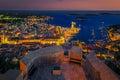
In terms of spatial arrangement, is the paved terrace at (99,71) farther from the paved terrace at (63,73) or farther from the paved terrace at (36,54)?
the paved terrace at (36,54)

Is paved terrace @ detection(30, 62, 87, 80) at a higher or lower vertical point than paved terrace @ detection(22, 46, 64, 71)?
lower

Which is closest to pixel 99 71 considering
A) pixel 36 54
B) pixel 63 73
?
pixel 63 73

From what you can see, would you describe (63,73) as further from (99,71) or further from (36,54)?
(99,71)

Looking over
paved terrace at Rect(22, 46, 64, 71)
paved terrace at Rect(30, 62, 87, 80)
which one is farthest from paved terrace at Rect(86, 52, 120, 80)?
paved terrace at Rect(22, 46, 64, 71)

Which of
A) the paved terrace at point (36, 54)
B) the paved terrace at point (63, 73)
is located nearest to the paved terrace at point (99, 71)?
the paved terrace at point (63, 73)

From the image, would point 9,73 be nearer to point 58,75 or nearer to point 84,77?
point 58,75

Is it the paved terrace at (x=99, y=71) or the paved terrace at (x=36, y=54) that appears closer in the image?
the paved terrace at (x=99, y=71)

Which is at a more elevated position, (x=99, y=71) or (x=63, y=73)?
(x=99, y=71)

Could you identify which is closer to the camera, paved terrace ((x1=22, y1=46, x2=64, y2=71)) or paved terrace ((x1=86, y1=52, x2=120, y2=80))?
paved terrace ((x1=86, y1=52, x2=120, y2=80))

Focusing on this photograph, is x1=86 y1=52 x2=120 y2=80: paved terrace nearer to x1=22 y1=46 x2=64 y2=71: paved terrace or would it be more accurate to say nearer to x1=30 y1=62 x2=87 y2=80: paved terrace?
x1=30 y1=62 x2=87 y2=80: paved terrace

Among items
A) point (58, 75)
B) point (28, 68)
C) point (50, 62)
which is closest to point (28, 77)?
point (28, 68)

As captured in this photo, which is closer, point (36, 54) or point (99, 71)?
point (99, 71)

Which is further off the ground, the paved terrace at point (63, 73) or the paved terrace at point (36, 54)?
the paved terrace at point (36, 54)

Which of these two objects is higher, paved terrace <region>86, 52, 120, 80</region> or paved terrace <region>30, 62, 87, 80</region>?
paved terrace <region>86, 52, 120, 80</region>
